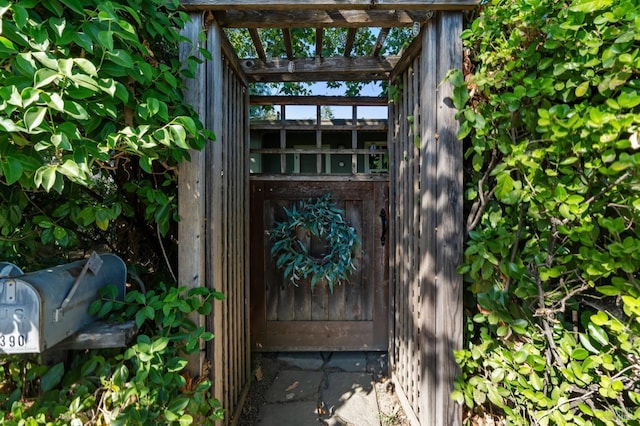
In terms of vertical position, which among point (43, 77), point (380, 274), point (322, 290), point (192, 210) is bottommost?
point (322, 290)

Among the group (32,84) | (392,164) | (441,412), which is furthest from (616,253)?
(32,84)

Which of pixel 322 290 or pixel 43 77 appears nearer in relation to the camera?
pixel 43 77

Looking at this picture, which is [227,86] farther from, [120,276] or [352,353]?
[352,353]

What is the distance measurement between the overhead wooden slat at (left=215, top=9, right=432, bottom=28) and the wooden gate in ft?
4.08

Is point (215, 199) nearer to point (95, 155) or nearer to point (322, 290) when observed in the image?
point (95, 155)

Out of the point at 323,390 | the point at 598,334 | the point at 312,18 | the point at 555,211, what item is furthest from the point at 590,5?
the point at 323,390

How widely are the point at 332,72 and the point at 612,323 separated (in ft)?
6.68

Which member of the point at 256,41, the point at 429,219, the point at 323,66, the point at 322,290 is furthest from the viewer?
the point at 322,290

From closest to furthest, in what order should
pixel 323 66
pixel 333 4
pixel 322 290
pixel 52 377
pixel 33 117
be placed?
pixel 33 117, pixel 52 377, pixel 333 4, pixel 323 66, pixel 322 290

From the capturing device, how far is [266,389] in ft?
7.39

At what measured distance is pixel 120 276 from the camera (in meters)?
1.40

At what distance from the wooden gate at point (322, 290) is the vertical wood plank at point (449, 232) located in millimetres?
1203

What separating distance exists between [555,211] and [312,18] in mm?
1399

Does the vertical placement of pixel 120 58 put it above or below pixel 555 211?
above
